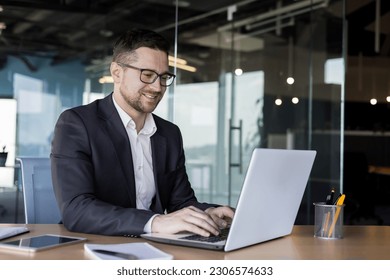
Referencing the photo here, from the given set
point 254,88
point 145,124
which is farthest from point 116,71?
point 254,88

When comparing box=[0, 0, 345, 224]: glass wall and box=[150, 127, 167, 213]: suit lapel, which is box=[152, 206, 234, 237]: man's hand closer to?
box=[150, 127, 167, 213]: suit lapel

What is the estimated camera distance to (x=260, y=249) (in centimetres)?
168

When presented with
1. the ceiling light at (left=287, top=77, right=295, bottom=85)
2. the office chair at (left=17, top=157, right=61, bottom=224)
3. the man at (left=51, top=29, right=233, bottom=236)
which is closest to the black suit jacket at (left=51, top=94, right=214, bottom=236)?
the man at (left=51, top=29, right=233, bottom=236)

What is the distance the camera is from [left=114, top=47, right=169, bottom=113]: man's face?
2.23 meters

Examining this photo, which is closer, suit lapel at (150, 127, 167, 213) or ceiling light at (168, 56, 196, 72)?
suit lapel at (150, 127, 167, 213)

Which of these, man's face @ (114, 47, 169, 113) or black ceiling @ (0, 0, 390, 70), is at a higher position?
black ceiling @ (0, 0, 390, 70)

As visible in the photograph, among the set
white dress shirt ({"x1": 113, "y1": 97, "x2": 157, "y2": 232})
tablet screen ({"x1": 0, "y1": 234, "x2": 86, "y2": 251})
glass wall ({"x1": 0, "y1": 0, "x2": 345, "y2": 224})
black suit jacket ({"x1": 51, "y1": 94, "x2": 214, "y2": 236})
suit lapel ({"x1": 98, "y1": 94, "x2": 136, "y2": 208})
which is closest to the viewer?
tablet screen ({"x1": 0, "y1": 234, "x2": 86, "y2": 251})

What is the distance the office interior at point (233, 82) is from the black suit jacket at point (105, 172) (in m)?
2.83

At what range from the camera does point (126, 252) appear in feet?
4.93

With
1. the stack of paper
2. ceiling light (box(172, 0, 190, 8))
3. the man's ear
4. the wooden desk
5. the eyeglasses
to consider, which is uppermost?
ceiling light (box(172, 0, 190, 8))

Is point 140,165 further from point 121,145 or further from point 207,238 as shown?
point 207,238

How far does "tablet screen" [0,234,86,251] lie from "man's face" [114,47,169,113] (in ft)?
2.27

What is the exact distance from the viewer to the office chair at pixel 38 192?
2.48 meters

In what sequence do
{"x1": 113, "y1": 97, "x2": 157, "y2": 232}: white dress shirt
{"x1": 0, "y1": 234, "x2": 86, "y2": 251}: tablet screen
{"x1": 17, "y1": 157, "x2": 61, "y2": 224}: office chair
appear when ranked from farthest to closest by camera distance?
{"x1": 17, "y1": 157, "x2": 61, "y2": 224}: office chair → {"x1": 113, "y1": 97, "x2": 157, "y2": 232}: white dress shirt → {"x1": 0, "y1": 234, "x2": 86, "y2": 251}: tablet screen
